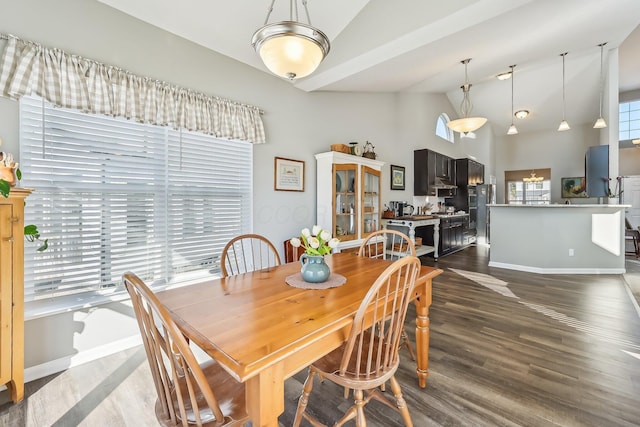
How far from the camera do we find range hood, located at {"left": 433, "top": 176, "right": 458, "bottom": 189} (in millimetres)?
6227

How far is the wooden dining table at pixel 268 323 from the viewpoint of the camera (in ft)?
2.94

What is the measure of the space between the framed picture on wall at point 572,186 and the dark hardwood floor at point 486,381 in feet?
21.8

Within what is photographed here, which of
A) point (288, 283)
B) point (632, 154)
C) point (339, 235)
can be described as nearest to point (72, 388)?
point (288, 283)

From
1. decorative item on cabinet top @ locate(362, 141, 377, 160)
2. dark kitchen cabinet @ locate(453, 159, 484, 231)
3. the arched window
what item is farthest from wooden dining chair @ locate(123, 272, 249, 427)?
dark kitchen cabinet @ locate(453, 159, 484, 231)

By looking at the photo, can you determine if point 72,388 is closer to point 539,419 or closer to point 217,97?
point 217,97

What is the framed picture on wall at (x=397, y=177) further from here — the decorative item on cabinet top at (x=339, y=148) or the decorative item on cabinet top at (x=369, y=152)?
the decorative item on cabinet top at (x=339, y=148)

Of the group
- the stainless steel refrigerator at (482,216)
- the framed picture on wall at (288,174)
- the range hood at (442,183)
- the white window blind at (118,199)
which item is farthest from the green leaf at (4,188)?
the stainless steel refrigerator at (482,216)

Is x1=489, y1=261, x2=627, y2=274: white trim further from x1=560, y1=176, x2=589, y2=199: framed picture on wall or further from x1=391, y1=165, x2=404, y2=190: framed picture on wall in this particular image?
x1=560, y1=176, x2=589, y2=199: framed picture on wall

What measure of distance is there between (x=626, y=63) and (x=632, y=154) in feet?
9.85

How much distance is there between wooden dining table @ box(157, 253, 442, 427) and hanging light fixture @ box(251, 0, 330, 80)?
1.19m

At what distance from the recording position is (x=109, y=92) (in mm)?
2148

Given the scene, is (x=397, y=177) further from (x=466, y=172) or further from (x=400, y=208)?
(x=466, y=172)

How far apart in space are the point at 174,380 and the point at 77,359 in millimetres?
1889

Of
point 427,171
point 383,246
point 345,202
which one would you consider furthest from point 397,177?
point 383,246
